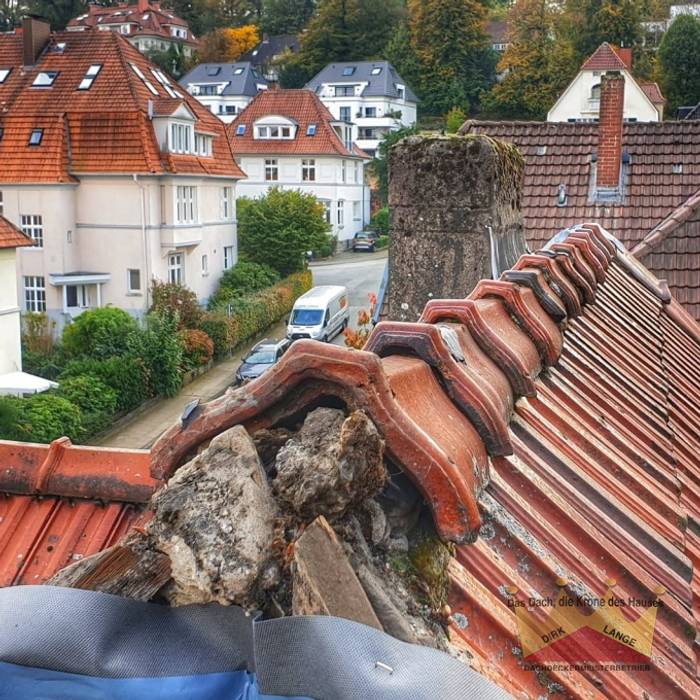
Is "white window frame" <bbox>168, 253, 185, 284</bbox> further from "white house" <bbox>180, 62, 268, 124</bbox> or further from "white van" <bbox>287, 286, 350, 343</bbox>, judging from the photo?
"white house" <bbox>180, 62, 268, 124</bbox>

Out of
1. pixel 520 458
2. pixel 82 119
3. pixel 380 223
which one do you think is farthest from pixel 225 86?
pixel 520 458

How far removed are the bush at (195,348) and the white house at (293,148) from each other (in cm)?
2359

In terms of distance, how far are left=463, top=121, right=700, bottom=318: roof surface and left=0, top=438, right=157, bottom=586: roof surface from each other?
10245 millimetres

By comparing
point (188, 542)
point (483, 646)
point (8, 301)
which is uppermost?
point (188, 542)

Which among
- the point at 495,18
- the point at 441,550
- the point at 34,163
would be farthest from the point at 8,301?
the point at 495,18

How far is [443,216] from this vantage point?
263 inches

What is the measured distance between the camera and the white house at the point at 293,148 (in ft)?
179

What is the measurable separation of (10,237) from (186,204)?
34.1 feet

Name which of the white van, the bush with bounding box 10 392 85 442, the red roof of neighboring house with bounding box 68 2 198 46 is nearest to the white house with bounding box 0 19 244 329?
the white van

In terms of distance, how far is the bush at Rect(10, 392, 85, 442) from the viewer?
2294 centimetres

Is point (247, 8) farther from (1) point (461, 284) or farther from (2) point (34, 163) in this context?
(1) point (461, 284)

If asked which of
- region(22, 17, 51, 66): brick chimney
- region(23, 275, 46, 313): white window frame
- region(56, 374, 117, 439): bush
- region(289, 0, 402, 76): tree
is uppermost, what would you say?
region(289, 0, 402, 76): tree

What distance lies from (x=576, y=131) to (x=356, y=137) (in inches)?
2173

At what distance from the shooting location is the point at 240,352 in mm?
35344
